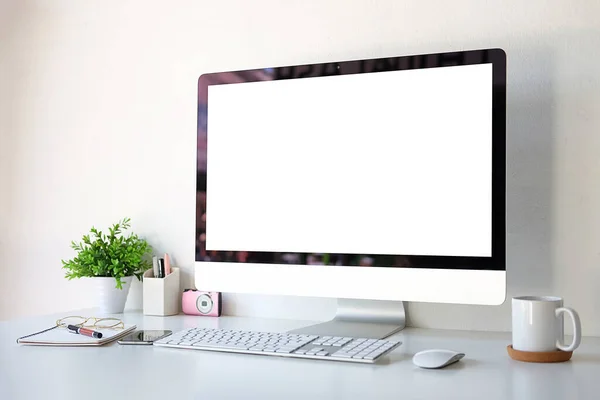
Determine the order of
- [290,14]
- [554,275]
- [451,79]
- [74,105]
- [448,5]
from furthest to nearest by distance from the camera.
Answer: [74,105], [290,14], [448,5], [554,275], [451,79]

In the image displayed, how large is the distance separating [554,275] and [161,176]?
1003 millimetres

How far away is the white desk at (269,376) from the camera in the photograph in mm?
929

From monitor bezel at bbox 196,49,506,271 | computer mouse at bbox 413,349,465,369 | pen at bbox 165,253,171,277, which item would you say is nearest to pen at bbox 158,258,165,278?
pen at bbox 165,253,171,277

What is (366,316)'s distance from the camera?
1499 mm

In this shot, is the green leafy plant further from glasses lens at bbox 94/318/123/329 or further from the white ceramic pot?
glasses lens at bbox 94/318/123/329

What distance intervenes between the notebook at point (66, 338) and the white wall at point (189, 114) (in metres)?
0.42

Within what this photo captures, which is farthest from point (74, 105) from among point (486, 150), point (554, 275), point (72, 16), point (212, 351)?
point (554, 275)

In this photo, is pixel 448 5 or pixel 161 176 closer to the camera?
pixel 448 5

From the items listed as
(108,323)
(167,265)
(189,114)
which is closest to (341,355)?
(108,323)

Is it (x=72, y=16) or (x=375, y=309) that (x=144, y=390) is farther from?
(x=72, y=16)

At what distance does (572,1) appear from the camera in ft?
4.75

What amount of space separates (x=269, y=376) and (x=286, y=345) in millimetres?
168

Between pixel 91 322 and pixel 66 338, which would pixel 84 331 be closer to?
pixel 66 338

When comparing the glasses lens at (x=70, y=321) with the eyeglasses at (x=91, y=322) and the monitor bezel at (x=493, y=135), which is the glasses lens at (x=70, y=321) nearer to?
the eyeglasses at (x=91, y=322)
